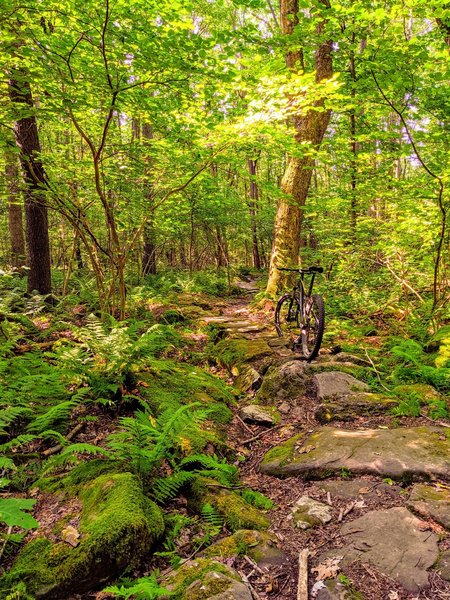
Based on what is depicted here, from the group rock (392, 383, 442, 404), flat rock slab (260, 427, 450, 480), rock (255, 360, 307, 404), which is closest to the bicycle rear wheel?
rock (255, 360, 307, 404)

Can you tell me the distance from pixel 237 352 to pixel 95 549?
517 cm

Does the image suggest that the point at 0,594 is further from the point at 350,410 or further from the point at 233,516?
the point at 350,410

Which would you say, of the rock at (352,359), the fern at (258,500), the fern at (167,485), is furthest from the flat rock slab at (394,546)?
the rock at (352,359)

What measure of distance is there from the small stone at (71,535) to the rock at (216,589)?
783 millimetres

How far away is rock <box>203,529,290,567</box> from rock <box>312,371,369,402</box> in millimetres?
2675

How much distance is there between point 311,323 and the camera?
650 centimetres

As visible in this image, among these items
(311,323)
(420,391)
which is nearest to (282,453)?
(420,391)

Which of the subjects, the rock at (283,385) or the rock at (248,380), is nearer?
the rock at (283,385)

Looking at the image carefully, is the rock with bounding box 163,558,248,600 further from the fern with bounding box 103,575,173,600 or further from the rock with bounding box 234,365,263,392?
the rock with bounding box 234,365,263,392

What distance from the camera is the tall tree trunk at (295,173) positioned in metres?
9.60

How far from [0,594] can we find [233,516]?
162 centimetres

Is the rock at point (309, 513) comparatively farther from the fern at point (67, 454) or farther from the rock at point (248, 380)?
the rock at point (248, 380)

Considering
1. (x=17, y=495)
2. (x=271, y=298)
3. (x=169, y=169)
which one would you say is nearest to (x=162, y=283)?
(x=271, y=298)

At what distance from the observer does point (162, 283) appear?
15.4 meters
